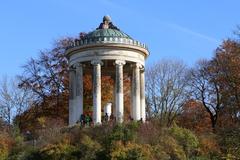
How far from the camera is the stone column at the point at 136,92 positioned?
138ft

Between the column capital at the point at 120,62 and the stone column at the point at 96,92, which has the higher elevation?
the column capital at the point at 120,62

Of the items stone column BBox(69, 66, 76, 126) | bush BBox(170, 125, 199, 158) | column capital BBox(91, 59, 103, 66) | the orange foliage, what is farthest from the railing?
the orange foliage

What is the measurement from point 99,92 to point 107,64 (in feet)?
11.0

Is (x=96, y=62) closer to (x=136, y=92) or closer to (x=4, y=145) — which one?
(x=136, y=92)

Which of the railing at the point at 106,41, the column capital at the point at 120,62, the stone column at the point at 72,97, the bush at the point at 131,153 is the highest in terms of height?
the railing at the point at 106,41

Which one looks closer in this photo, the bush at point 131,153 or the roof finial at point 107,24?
the bush at point 131,153

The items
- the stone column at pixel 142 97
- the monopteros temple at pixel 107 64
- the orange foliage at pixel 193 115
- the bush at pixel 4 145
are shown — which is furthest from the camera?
the orange foliage at pixel 193 115

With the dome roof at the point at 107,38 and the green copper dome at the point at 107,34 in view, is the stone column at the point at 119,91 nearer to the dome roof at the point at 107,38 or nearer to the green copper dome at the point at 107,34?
the dome roof at the point at 107,38

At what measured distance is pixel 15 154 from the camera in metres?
38.2

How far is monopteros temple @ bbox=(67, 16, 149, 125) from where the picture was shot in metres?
41.2

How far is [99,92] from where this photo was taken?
135 feet

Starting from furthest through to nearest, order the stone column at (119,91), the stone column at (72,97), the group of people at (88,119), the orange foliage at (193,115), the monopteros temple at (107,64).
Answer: the orange foliage at (193,115), the stone column at (72,97), the monopteros temple at (107,64), the stone column at (119,91), the group of people at (88,119)

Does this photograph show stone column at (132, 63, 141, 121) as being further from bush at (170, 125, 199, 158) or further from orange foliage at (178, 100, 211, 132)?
orange foliage at (178, 100, 211, 132)

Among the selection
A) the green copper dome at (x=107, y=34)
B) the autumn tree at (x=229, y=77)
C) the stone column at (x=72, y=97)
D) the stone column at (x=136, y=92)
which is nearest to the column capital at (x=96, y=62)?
the green copper dome at (x=107, y=34)
